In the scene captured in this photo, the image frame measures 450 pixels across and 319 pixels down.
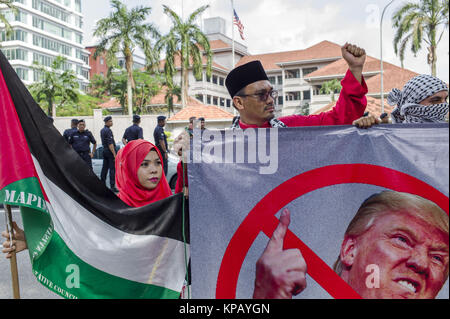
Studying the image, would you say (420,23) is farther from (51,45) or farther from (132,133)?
(51,45)

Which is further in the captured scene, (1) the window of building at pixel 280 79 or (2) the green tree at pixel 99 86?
(1) the window of building at pixel 280 79

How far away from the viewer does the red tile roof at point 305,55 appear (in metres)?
60.2

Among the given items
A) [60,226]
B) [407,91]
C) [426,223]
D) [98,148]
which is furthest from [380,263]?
[98,148]

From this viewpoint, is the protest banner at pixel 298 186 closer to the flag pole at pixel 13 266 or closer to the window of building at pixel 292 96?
the flag pole at pixel 13 266

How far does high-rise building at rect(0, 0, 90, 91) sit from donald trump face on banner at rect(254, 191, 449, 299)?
189ft

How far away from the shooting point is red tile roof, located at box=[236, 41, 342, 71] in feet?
197

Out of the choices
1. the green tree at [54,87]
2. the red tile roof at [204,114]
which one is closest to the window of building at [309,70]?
the red tile roof at [204,114]

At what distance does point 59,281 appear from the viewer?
8.65 ft

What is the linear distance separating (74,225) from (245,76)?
1457 millimetres

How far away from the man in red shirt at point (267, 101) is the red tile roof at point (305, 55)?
56.1 metres

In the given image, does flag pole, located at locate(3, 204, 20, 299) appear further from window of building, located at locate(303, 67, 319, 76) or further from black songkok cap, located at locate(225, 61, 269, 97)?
window of building, located at locate(303, 67, 319, 76)

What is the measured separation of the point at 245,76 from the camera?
10.0 feet

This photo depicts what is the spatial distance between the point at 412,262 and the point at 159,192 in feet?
5.56

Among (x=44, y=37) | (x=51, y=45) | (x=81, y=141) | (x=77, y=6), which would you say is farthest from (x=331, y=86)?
(x=77, y=6)
